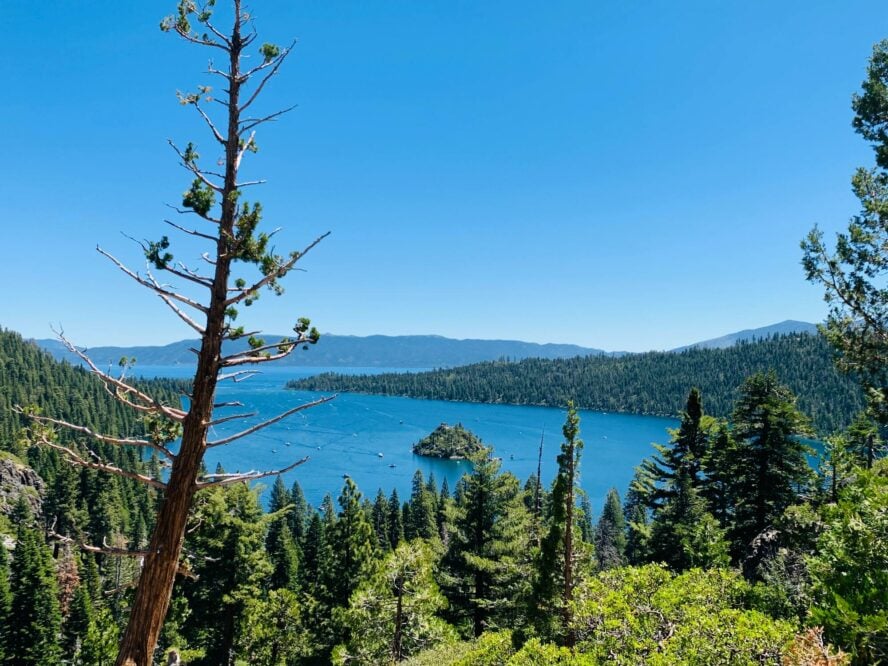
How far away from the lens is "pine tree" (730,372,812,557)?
2036 cm

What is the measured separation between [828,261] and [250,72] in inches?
537

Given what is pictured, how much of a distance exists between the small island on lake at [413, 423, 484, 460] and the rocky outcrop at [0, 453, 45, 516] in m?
95.4

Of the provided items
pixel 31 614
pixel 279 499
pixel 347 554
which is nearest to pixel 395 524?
pixel 279 499

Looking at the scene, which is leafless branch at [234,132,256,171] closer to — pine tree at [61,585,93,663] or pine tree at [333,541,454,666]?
pine tree at [333,541,454,666]

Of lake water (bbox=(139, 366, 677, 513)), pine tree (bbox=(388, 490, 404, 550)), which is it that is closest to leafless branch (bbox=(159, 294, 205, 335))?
pine tree (bbox=(388, 490, 404, 550))

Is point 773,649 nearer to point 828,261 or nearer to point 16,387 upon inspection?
point 828,261

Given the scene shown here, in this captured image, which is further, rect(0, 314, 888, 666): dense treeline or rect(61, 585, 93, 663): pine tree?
rect(61, 585, 93, 663): pine tree

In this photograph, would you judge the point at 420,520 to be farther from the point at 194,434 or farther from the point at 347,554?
the point at 194,434

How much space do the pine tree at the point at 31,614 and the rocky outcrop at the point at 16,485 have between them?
43.0 metres

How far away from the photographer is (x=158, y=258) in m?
5.12

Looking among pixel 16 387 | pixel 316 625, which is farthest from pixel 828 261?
pixel 16 387

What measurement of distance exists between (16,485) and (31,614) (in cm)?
5471

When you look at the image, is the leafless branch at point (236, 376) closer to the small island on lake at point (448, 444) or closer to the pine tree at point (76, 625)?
the pine tree at point (76, 625)

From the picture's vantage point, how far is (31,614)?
110 feet
